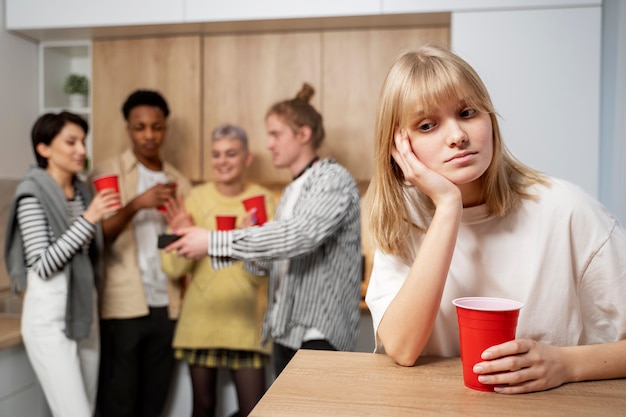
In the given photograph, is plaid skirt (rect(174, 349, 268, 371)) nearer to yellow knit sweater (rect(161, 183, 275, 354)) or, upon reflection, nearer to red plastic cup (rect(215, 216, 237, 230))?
yellow knit sweater (rect(161, 183, 275, 354))

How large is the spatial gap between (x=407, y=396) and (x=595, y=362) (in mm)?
317

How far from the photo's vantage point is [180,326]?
254cm

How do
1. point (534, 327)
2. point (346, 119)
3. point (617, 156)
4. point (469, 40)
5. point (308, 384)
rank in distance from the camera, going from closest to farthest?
point (308, 384)
point (534, 327)
point (617, 156)
point (469, 40)
point (346, 119)

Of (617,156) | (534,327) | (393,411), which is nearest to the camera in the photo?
(393,411)

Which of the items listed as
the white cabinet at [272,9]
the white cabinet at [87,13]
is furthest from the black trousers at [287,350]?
the white cabinet at [87,13]

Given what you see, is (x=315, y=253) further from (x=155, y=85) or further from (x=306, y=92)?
(x=155, y=85)

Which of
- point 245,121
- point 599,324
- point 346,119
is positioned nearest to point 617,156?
point 346,119

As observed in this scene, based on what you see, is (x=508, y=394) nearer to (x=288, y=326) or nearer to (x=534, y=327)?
(x=534, y=327)

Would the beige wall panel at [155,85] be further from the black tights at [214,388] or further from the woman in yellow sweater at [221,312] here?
the black tights at [214,388]

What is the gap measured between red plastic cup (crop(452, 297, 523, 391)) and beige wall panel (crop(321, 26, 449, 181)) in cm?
197

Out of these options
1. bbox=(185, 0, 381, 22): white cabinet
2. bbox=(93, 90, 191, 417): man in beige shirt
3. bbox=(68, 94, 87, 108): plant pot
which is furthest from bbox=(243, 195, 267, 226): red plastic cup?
bbox=(68, 94, 87, 108): plant pot

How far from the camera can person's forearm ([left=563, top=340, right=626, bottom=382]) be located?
0.89 meters

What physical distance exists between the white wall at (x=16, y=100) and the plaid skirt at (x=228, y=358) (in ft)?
4.24

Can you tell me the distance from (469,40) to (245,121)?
1.14 meters
